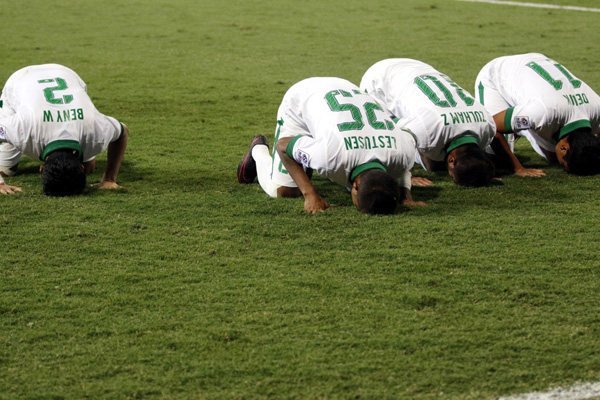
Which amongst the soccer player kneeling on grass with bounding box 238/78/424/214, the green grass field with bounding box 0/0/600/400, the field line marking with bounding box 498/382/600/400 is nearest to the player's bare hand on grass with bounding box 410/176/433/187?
the green grass field with bounding box 0/0/600/400

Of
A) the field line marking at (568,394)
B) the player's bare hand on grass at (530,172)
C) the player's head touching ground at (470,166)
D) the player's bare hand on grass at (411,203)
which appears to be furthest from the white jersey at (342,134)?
the field line marking at (568,394)

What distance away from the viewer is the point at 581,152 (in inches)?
213

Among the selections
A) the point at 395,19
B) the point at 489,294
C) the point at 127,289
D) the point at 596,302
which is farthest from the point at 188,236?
the point at 395,19

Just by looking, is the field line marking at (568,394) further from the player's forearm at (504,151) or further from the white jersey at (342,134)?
the player's forearm at (504,151)

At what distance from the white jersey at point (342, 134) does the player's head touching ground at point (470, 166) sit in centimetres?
42

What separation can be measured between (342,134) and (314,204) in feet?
1.54

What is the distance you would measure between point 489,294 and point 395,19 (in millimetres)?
10395

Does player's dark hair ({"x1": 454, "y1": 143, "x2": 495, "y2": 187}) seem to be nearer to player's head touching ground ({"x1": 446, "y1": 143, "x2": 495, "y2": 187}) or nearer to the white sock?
player's head touching ground ({"x1": 446, "y1": 143, "x2": 495, "y2": 187})

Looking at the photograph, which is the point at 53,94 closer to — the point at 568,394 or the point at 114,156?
the point at 114,156

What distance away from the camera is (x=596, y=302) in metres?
3.44

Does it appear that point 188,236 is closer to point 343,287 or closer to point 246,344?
point 343,287

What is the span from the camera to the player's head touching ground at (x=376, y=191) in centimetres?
440

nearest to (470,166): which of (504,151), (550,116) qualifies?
(504,151)

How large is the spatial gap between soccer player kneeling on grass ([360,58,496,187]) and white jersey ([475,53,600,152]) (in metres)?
0.40
